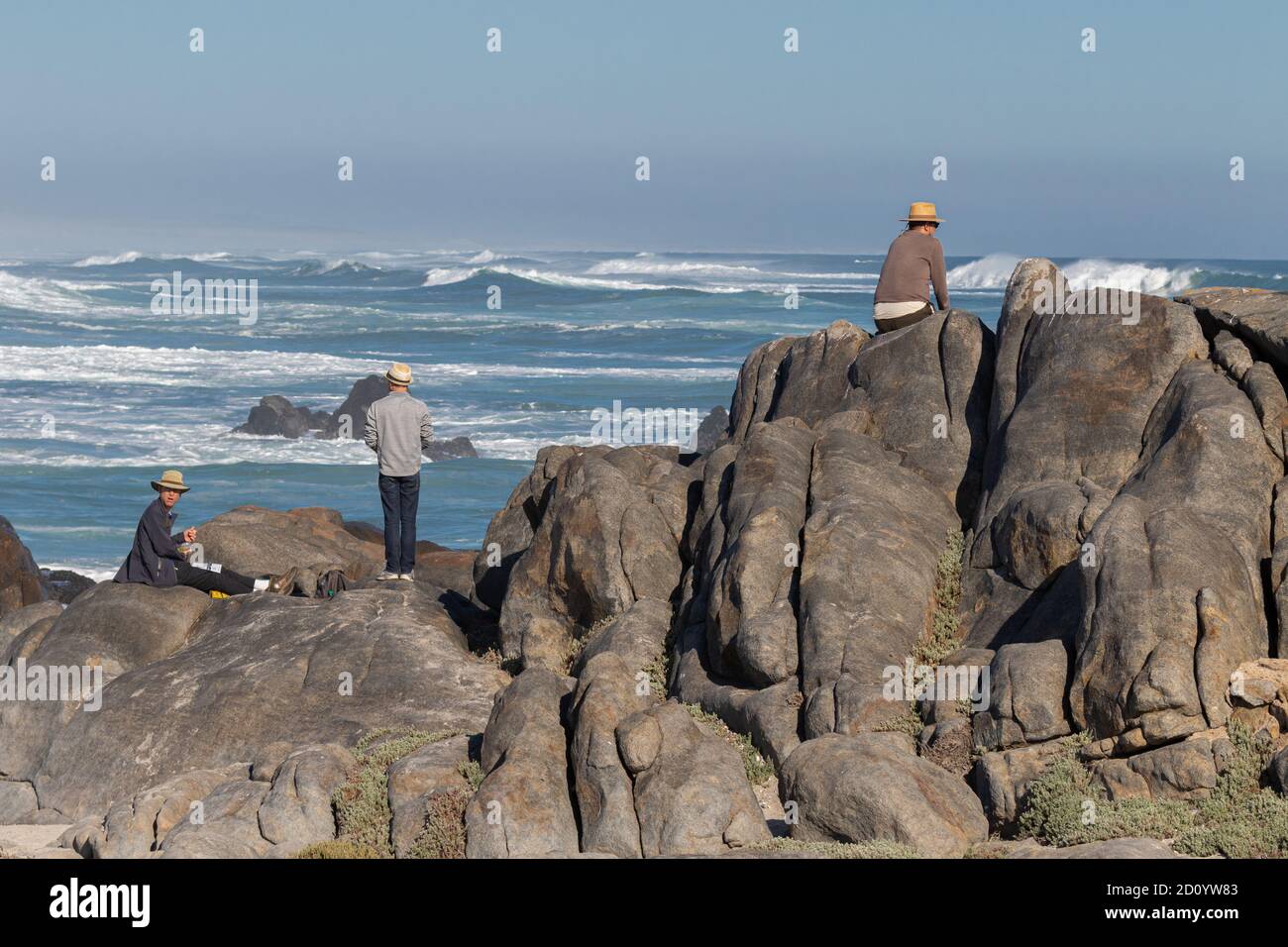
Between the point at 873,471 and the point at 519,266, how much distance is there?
115 metres

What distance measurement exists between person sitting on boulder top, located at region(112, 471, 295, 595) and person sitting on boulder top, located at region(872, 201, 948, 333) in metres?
8.75

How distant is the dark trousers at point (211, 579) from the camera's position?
761 inches

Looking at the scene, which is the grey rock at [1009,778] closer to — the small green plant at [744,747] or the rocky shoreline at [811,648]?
the rocky shoreline at [811,648]

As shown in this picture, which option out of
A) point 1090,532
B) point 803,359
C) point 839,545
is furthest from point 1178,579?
point 803,359

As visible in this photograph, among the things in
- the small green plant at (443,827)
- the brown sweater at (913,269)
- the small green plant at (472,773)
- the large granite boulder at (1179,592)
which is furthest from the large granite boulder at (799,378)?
the small green plant at (443,827)

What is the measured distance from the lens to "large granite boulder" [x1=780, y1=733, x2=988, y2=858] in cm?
1170

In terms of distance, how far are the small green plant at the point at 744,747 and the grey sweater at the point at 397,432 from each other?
553cm

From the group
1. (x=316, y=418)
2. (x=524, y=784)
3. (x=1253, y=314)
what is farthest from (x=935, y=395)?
(x=316, y=418)

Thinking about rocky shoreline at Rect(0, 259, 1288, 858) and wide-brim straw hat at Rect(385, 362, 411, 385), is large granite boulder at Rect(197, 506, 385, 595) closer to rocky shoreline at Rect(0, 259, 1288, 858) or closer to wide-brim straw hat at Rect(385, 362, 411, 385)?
rocky shoreline at Rect(0, 259, 1288, 858)

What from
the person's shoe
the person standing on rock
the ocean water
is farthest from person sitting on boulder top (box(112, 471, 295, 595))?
the ocean water

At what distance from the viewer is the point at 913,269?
19.5 metres

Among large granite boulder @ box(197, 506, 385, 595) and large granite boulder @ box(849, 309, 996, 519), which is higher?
large granite boulder @ box(849, 309, 996, 519)
